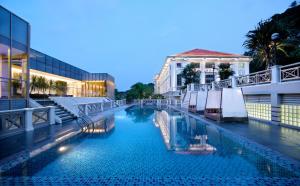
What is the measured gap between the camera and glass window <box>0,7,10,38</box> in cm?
1014

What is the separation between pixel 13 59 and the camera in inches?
442

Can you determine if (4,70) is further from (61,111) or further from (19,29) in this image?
(61,111)

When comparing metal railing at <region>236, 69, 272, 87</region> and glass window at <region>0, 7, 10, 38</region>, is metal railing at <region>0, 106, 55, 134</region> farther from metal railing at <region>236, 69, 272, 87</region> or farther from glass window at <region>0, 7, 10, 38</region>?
metal railing at <region>236, 69, 272, 87</region>

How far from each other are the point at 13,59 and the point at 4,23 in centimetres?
170

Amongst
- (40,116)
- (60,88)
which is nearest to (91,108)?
(60,88)

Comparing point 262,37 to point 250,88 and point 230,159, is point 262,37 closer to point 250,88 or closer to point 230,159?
point 250,88

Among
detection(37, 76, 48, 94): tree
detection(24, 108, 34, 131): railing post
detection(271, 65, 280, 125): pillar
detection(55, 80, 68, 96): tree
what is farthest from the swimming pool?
detection(55, 80, 68, 96): tree

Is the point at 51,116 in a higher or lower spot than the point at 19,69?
lower

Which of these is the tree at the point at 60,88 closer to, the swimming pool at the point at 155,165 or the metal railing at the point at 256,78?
the swimming pool at the point at 155,165

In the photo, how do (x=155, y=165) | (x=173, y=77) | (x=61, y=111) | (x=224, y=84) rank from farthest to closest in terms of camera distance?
(x=173, y=77) < (x=224, y=84) < (x=61, y=111) < (x=155, y=165)

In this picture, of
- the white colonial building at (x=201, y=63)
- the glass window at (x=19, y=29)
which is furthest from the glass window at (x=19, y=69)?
the white colonial building at (x=201, y=63)

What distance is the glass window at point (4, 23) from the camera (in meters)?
10.1

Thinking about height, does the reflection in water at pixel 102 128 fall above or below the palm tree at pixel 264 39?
below

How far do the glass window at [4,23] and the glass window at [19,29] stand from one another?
0.37m
